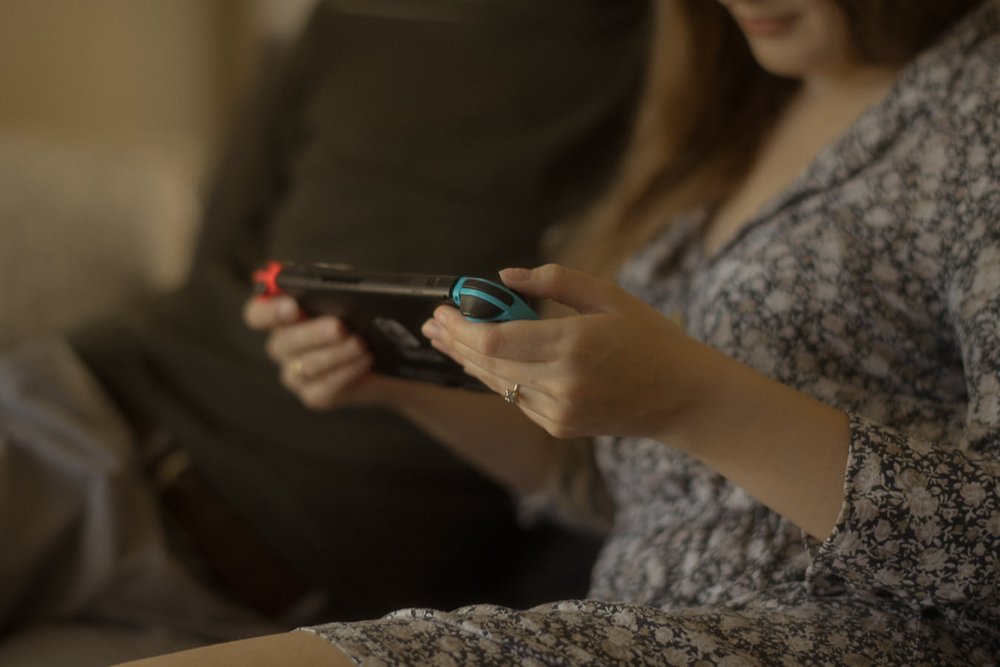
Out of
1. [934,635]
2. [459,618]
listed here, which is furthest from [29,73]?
[934,635]

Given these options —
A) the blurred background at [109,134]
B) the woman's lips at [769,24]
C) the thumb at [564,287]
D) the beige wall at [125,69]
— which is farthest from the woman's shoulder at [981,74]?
the beige wall at [125,69]

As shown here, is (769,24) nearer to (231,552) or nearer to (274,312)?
(274,312)

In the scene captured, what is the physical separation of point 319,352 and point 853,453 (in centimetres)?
46

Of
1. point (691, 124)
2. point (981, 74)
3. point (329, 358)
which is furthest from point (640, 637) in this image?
point (691, 124)

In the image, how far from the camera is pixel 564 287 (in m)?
0.64

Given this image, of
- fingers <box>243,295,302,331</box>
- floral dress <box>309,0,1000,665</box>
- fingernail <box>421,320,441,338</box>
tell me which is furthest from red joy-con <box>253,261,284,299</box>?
floral dress <box>309,0,1000,665</box>

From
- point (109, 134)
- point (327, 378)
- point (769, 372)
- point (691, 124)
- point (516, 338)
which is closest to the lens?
point (516, 338)

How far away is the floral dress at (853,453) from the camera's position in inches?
24.8

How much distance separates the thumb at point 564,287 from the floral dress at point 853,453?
7.2 inches

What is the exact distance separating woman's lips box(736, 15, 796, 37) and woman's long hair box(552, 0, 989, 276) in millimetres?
187

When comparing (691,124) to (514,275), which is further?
(691,124)

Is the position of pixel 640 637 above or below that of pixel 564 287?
below

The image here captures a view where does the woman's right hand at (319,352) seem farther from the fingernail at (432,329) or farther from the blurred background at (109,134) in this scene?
the blurred background at (109,134)

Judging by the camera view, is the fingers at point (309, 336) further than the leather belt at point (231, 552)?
No
